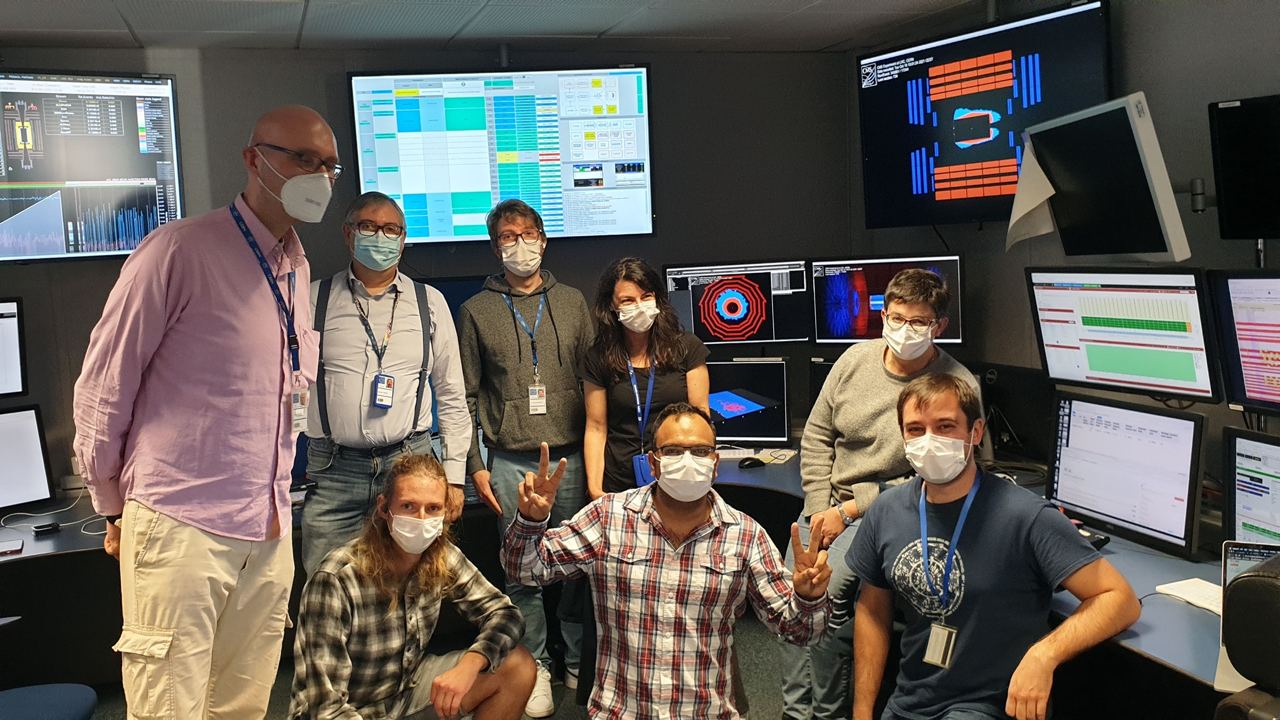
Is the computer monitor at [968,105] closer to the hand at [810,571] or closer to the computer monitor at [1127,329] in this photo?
the computer monitor at [1127,329]

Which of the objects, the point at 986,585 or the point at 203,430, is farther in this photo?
the point at 986,585

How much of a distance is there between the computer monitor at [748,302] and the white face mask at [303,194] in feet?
7.34

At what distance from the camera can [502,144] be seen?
170 inches

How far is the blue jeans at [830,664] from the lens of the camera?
293cm

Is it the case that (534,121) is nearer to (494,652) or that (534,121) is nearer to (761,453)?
(761,453)

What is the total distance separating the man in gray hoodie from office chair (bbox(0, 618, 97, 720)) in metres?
1.20

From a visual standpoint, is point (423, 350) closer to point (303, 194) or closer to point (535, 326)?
point (535, 326)

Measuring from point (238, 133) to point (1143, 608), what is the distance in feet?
11.6

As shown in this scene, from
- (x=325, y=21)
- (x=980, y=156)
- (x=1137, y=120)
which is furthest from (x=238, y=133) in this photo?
(x=1137, y=120)

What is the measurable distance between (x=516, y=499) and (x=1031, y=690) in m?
1.68

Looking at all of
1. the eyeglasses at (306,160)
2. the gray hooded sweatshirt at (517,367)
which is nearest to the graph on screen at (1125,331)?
the gray hooded sweatshirt at (517,367)

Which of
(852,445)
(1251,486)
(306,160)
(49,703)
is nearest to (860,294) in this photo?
(852,445)

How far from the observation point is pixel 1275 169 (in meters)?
2.58

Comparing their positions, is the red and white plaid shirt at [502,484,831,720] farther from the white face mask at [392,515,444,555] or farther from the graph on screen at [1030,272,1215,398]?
the graph on screen at [1030,272,1215,398]
